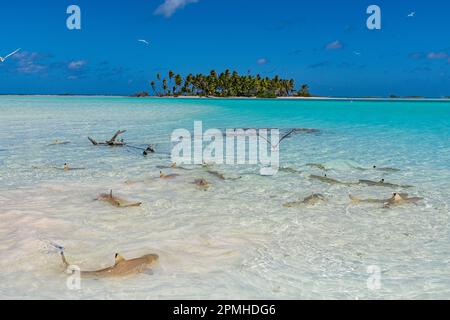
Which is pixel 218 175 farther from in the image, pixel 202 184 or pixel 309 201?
pixel 309 201

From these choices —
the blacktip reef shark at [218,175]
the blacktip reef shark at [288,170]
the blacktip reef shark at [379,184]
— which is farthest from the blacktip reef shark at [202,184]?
the blacktip reef shark at [379,184]

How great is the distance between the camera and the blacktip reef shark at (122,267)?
446cm

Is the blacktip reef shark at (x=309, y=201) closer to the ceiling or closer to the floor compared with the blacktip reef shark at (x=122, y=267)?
closer to the ceiling

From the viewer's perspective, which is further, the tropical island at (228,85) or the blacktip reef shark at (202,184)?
the tropical island at (228,85)

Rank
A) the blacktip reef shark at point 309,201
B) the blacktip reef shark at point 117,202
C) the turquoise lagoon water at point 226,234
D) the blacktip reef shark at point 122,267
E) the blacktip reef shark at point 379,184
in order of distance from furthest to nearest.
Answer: the blacktip reef shark at point 379,184
the blacktip reef shark at point 309,201
the blacktip reef shark at point 117,202
the blacktip reef shark at point 122,267
the turquoise lagoon water at point 226,234

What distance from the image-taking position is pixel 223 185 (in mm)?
9203

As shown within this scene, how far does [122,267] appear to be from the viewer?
14.9ft

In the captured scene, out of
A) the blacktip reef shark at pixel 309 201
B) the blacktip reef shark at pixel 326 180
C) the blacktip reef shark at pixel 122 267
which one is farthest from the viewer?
the blacktip reef shark at pixel 326 180

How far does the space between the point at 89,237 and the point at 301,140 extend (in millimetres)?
13289

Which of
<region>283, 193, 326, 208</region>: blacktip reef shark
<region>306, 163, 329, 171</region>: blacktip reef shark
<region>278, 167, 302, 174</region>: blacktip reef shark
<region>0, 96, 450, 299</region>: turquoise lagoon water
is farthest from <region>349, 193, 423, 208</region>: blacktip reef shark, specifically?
<region>306, 163, 329, 171</region>: blacktip reef shark

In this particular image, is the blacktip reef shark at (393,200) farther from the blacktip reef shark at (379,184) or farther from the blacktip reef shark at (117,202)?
the blacktip reef shark at (117,202)
